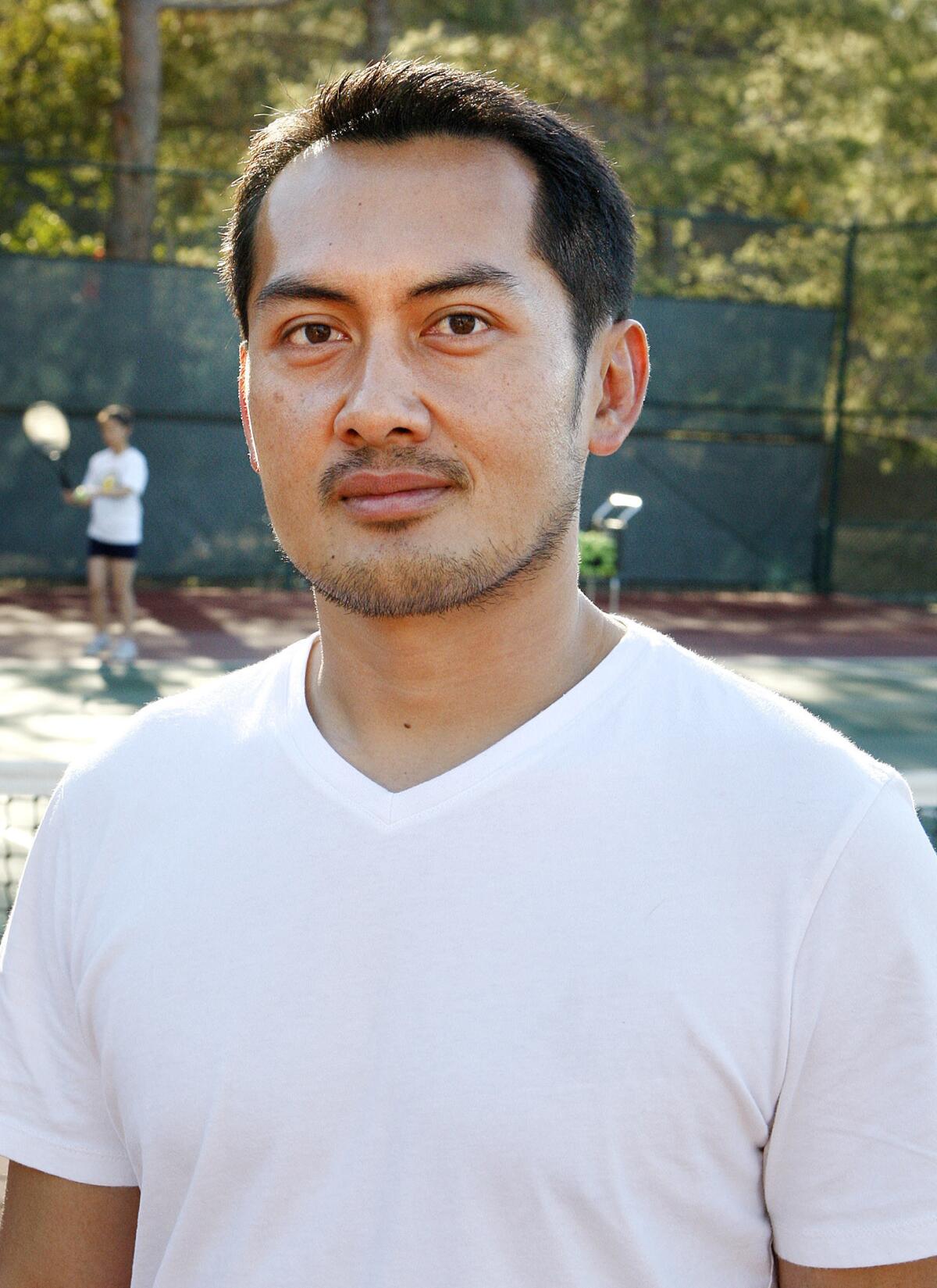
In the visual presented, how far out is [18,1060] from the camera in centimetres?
169

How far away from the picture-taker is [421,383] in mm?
1612

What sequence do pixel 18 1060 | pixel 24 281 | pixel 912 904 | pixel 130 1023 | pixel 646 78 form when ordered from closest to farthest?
pixel 912 904
pixel 130 1023
pixel 18 1060
pixel 24 281
pixel 646 78

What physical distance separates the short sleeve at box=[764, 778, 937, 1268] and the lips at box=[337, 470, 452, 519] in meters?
0.52

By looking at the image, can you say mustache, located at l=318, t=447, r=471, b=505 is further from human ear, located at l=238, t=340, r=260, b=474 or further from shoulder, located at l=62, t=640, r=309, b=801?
shoulder, located at l=62, t=640, r=309, b=801

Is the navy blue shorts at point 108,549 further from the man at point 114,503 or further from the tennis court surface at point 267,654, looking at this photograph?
the tennis court surface at point 267,654

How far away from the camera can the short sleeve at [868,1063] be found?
1421 mm

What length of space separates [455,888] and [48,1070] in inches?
20.1

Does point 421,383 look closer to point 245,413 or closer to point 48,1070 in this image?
point 245,413

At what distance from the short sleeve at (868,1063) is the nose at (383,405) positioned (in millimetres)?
578

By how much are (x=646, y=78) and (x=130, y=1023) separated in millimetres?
24033

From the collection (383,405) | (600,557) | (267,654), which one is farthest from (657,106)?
(383,405)

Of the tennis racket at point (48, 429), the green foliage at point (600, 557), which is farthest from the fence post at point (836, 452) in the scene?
the tennis racket at point (48, 429)

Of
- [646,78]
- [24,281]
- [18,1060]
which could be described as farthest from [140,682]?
[646,78]

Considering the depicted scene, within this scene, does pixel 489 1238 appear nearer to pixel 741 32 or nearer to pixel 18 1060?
pixel 18 1060
